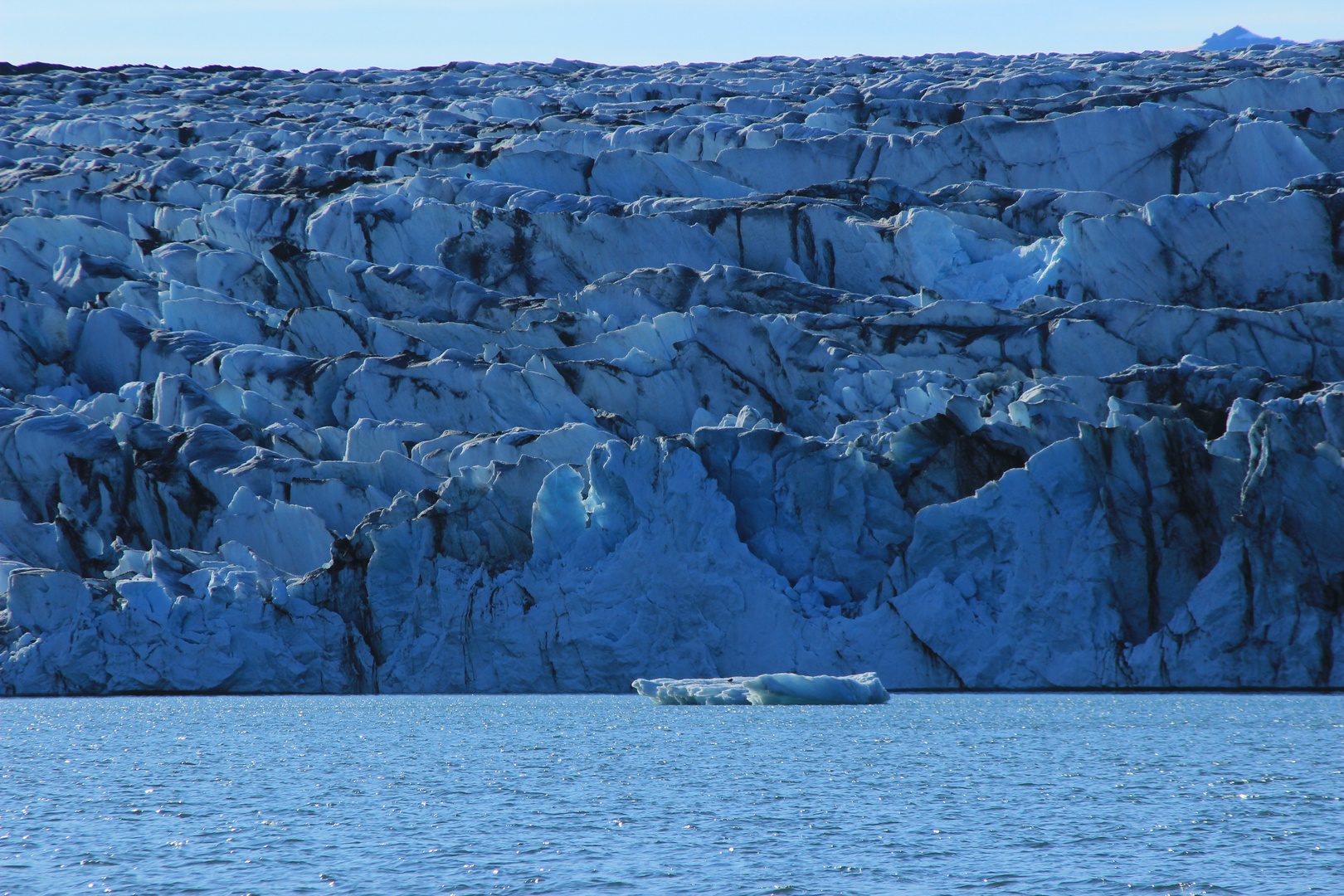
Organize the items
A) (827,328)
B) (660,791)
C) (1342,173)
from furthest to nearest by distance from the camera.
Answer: (1342,173), (827,328), (660,791)

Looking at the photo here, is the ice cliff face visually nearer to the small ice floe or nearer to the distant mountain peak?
the small ice floe

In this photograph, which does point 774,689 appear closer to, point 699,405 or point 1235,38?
point 699,405

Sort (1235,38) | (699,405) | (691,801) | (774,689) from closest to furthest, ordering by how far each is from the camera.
Result: 1. (691,801)
2. (774,689)
3. (699,405)
4. (1235,38)

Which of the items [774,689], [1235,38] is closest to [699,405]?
[774,689]

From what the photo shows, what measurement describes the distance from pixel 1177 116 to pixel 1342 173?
371 centimetres

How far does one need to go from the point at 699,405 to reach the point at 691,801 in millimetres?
11841

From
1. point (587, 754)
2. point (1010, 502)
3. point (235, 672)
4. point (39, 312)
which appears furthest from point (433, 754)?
point (39, 312)

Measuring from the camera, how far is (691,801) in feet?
36.9

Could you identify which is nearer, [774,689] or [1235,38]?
[774,689]

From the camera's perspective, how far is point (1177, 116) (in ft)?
91.7

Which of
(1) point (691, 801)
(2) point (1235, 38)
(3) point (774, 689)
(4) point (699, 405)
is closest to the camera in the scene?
(1) point (691, 801)

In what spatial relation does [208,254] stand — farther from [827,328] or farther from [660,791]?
[660,791]

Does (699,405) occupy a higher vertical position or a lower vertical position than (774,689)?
higher

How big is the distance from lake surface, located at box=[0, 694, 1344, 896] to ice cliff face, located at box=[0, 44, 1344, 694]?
3.77ft
